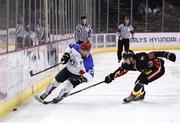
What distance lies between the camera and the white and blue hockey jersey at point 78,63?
690cm

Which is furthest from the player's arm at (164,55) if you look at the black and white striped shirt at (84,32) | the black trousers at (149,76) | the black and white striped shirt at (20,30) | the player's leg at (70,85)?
the black and white striped shirt at (84,32)

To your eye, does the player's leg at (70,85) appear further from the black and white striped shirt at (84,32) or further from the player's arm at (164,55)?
the black and white striped shirt at (84,32)

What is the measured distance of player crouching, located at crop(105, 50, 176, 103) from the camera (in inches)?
275

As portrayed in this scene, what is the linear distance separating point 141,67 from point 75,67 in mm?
863

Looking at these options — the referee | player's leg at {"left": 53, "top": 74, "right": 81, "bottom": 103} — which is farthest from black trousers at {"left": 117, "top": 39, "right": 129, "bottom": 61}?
player's leg at {"left": 53, "top": 74, "right": 81, "bottom": 103}

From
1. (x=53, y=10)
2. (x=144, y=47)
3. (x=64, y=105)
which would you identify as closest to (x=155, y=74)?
(x=64, y=105)

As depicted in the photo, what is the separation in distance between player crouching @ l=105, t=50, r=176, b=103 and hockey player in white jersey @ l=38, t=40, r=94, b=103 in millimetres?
317

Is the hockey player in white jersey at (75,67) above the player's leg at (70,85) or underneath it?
above

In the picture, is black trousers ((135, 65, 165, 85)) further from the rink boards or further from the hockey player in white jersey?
the rink boards

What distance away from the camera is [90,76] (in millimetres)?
6855

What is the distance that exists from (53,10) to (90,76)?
5.55 m

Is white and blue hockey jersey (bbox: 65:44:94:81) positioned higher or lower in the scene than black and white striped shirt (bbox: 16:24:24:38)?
lower

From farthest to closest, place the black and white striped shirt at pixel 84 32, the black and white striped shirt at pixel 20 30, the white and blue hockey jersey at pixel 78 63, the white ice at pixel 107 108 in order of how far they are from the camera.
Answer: the black and white striped shirt at pixel 84 32
the black and white striped shirt at pixel 20 30
the white and blue hockey jersey at pixel 78 63
the white ice at pixel 107 108

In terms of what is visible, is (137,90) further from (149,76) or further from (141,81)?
(149,76)
